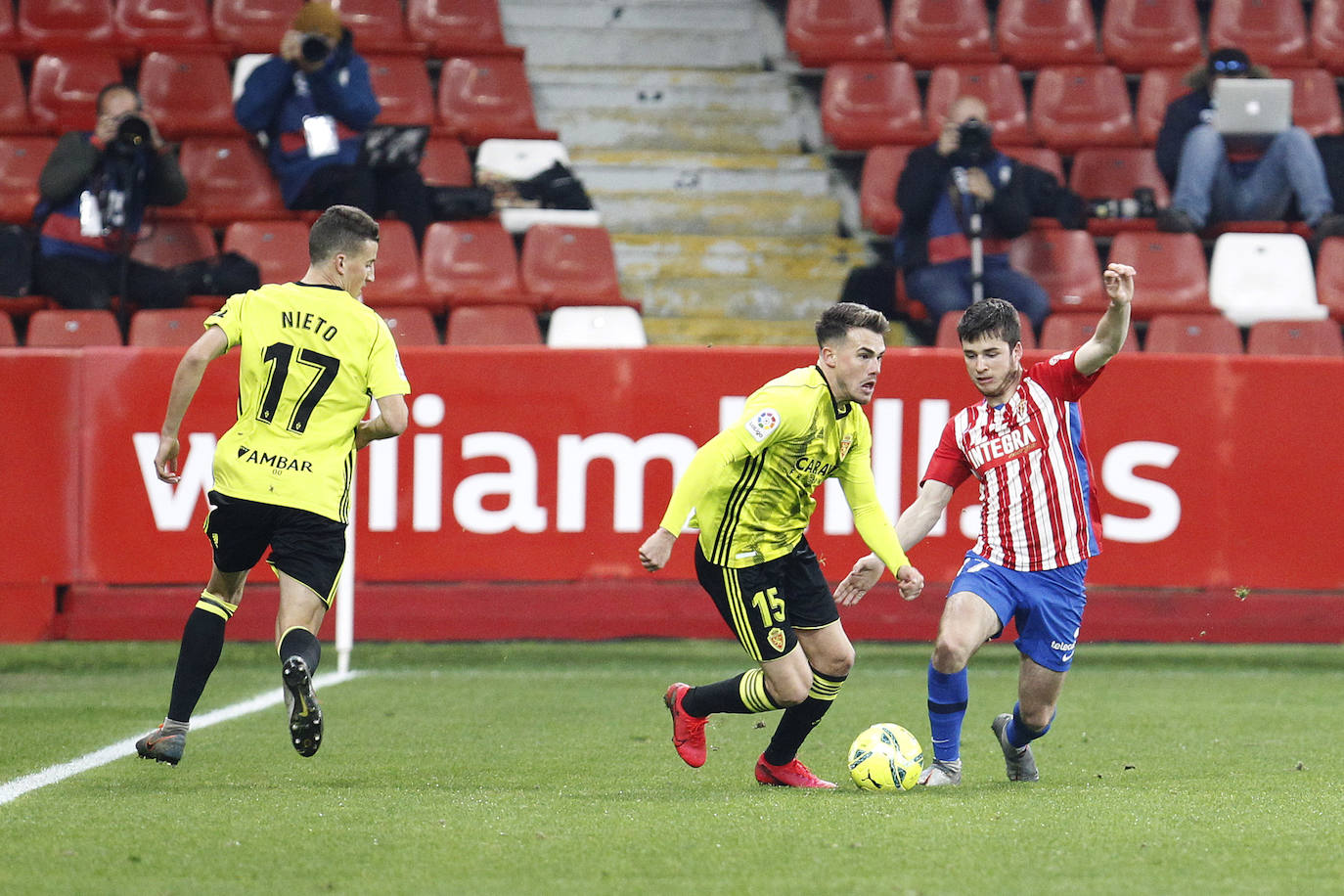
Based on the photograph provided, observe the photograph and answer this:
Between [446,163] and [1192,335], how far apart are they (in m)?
5.48

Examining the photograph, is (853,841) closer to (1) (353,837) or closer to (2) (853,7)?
(1) (353,837)

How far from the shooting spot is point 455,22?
14148 mm

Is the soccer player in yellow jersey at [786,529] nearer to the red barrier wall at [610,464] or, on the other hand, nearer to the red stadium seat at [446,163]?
the red barrier wall at [610,464]

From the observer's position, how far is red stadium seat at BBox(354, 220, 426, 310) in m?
11.5

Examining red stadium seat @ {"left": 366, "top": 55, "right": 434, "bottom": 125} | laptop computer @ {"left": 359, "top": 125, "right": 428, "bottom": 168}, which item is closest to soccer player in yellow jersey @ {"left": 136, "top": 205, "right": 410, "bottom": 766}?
laptop computer @ {"left": 359, "top": 125, "right": 428, "bottom": 168}

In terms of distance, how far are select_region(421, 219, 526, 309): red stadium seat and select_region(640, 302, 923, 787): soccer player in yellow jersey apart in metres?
6.05

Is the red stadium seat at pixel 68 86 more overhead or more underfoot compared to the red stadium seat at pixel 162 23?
more underfoot

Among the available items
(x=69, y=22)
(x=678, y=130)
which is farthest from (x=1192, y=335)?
(x=69, y=22)

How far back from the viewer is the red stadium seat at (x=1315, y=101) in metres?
14.0

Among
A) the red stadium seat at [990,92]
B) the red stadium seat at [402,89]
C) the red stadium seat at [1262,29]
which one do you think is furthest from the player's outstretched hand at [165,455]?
the red stadium seat at [1262,29]

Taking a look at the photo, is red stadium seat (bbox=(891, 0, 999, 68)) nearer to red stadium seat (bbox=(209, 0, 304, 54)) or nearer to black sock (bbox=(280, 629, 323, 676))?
red stadium seat (bbox=(209, 0, 304, 54))

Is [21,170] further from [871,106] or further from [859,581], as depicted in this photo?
[859,581]

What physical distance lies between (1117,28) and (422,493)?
814 cm

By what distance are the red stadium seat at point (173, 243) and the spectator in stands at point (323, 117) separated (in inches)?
25.4
